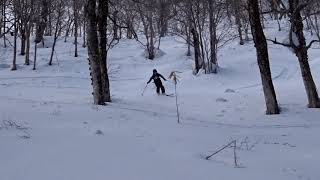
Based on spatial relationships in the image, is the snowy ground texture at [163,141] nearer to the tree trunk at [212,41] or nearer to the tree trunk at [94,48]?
the tree trunk at [94,48]

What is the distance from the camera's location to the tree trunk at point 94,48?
14889mm

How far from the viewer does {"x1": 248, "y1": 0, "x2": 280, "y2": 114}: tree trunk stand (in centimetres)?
1565

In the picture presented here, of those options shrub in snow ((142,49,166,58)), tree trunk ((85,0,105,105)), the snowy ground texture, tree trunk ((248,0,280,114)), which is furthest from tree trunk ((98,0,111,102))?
shrub in snow ((142,49,166,58))

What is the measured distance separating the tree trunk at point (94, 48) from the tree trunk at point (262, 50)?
517cm

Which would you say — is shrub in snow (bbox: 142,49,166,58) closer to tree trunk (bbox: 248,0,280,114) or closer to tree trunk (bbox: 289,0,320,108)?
tree trunk (bbox: 289,0,320,108)

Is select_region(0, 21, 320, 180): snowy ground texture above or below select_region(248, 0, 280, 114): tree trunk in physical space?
below

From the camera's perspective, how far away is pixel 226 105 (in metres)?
18.4

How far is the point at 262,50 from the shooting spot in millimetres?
15844

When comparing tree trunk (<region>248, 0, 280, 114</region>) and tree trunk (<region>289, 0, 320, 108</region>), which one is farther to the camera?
tree trunk (<region>289, 0, 320, 108</region>)


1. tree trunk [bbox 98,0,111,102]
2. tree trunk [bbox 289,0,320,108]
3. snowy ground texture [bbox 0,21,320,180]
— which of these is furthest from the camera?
tree trunk [bbox 289,0,320,108]

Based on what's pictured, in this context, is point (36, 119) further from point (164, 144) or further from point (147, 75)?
point (147, 75)

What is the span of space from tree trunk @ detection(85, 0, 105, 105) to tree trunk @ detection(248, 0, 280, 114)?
5170 millimetres

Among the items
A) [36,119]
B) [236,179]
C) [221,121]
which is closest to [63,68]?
[221,121]

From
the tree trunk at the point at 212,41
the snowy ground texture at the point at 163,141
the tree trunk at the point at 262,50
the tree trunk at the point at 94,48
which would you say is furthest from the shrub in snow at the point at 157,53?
the tree trunk at the point at 94,48
